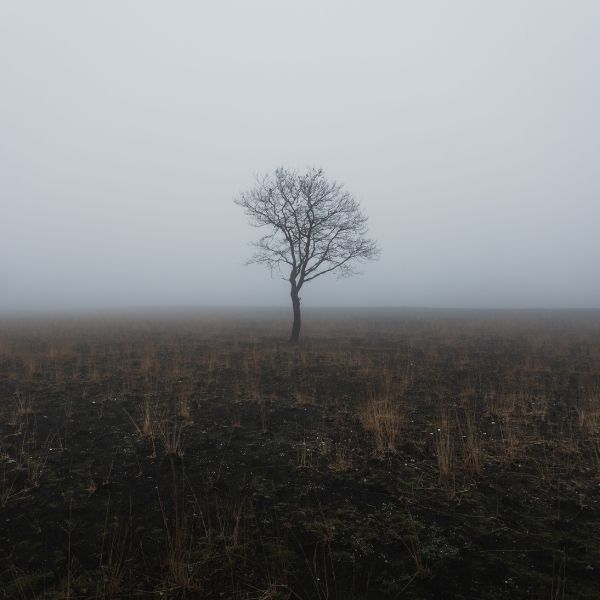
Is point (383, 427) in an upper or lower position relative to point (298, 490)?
upper

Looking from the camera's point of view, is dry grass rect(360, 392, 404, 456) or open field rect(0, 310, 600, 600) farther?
dry grass rect(360, 392, 404, 456)

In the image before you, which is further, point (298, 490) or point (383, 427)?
point (383, 427)

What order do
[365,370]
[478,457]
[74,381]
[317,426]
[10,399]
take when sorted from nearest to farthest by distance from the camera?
[478,457] < [317,426] < [10,399] < [74,381] < [365,370]

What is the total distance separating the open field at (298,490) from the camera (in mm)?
3719

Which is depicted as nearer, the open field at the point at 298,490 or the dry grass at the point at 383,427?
the open field at the point at 298,490

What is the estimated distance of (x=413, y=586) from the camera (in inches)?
143

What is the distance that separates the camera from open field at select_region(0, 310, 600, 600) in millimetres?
3719

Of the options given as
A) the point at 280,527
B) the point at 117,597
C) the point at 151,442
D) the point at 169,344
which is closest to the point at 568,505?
the point at 280,527

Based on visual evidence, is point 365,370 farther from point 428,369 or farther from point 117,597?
point 117,597

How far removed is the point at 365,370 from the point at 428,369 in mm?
2763

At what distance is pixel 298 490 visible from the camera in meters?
5.48

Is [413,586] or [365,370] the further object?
[365,370]

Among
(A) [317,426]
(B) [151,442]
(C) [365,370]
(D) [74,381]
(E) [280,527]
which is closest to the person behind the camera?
(E) [280,527]

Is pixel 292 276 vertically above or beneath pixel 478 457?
above
